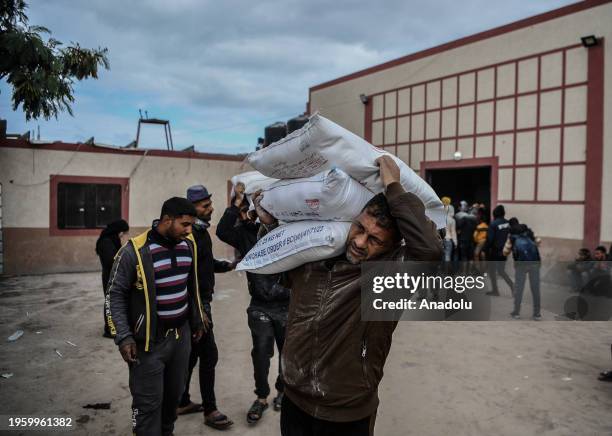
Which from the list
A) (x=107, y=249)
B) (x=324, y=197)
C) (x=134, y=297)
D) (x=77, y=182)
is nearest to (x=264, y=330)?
(x=134, y=297)

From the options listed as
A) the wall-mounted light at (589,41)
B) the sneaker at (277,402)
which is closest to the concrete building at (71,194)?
the sneaker at (277,402)

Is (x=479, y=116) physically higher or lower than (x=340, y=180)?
higher

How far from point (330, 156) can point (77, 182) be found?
32.9 feet

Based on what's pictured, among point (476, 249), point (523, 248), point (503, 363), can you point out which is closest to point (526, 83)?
point (476, 249)

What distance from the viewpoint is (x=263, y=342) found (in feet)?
11.6

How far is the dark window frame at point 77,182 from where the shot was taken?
1028 cm

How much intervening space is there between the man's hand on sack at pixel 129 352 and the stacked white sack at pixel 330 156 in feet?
4.30

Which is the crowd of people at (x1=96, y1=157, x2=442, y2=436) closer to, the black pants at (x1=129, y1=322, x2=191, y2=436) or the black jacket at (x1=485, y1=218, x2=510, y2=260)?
the black pants at (x1=129, y1=322, x2=191, y2=436)

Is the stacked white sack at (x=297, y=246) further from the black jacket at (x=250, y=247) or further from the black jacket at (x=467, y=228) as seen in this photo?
the black jacket at (x=467, y=228)

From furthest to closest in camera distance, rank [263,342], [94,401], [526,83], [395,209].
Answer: [526,83] < [94,401] < [263,342] < [395,209]

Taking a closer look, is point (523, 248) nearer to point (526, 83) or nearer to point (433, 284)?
point (433, 284)

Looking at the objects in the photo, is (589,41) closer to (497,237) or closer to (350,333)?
(497,237)

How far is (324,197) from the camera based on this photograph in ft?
6.72

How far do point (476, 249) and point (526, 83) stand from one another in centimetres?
436
